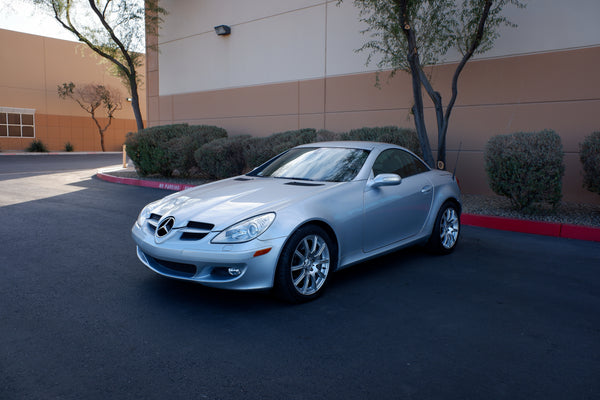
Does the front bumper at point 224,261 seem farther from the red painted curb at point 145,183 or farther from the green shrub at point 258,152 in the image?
the red painted curb at point 145,183

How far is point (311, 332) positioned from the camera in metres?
3.70

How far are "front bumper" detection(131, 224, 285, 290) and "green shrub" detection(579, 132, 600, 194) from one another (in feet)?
20.2

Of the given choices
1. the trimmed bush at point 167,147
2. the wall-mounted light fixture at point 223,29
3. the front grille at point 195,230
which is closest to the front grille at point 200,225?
the front grille at point 195,230

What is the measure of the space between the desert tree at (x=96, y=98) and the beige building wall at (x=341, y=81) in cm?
1797

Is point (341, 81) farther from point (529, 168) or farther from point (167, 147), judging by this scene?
point (529, 168)

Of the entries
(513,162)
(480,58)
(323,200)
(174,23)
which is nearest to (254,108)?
(174,23)

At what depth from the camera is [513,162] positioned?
7.99 metres

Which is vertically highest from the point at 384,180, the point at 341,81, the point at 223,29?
the point at 223,29

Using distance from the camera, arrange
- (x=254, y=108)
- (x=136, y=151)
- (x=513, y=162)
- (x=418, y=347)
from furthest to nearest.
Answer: (x=254, y=108)
(x=136, y=151)
(x=513, y=162)
(x=418, y=347)

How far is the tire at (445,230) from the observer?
5953 mm

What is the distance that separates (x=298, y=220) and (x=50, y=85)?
37.2m

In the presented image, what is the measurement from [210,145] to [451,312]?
9735 mm

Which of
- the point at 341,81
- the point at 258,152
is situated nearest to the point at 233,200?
the point at 258,152

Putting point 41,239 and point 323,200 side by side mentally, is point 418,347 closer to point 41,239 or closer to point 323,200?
point 323,200
